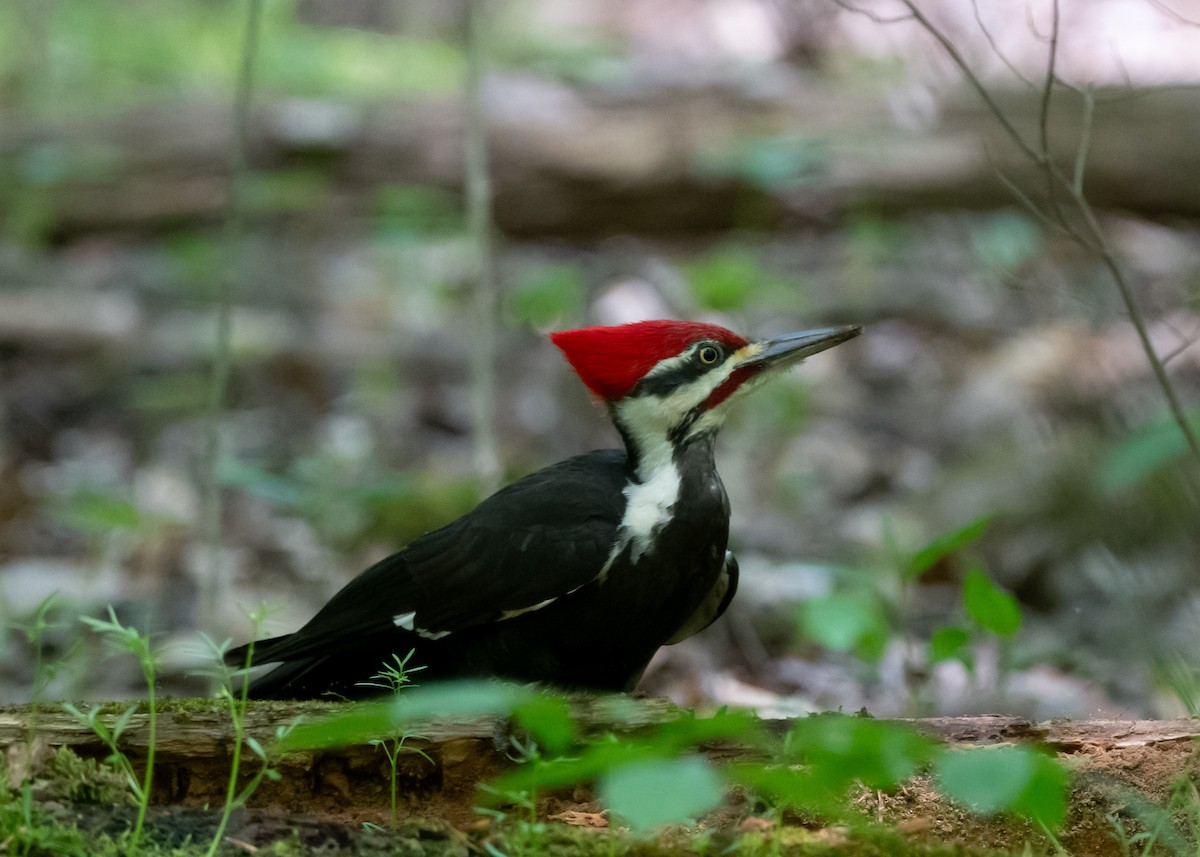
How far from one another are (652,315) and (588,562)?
13.5 feet

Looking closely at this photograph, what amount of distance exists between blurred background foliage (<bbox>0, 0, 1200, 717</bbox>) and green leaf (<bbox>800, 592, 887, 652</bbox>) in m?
0.03

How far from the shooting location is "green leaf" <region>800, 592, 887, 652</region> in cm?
335

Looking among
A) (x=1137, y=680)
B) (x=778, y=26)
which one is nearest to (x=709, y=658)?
(x=1137, y=680)

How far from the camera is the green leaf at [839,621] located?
3.35 meters

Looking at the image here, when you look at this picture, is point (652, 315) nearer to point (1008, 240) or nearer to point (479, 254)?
point (1008, 240)

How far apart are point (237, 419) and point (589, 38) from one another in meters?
8.53

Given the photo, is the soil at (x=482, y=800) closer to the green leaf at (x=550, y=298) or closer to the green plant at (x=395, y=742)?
the green plant at (x=395, y=742)

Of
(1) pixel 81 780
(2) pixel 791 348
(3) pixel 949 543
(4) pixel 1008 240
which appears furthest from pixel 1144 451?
(4) pixel 1008 240

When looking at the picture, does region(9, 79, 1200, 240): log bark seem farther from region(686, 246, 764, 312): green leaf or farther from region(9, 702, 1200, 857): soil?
region(9, 702, 1200, 857): soil

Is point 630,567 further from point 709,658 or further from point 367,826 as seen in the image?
point 709,658

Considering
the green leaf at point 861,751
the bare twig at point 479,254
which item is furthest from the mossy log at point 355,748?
the bare twig at point 479,254

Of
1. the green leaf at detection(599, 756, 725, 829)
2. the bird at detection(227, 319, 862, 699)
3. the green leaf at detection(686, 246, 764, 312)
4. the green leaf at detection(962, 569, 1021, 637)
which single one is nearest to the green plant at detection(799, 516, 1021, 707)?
the green leaf at detection(962, 569, 1021, 637)

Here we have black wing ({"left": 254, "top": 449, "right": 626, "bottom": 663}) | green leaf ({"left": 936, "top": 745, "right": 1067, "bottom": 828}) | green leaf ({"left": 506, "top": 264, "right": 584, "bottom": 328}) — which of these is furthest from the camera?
green leaf ({"left": 506, "top": 264, "right": 584, "bottom": 328})

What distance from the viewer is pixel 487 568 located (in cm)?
273
